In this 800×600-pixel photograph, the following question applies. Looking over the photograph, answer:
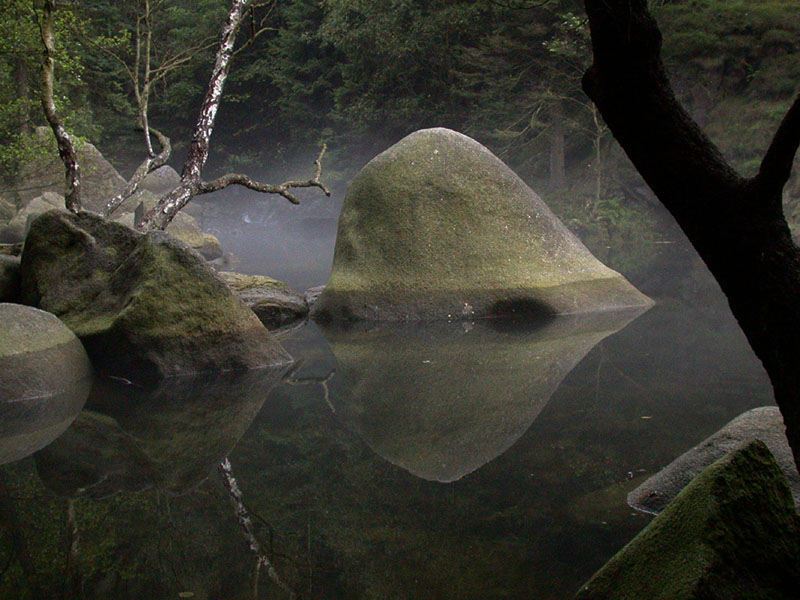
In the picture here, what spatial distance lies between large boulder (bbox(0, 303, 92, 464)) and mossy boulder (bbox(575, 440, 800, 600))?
4.20 m

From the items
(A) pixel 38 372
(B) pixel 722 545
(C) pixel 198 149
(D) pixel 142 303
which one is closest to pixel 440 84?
(C) pixel 198 149

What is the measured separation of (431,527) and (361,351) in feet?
14.8

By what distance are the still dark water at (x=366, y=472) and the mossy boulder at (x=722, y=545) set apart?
689 mm

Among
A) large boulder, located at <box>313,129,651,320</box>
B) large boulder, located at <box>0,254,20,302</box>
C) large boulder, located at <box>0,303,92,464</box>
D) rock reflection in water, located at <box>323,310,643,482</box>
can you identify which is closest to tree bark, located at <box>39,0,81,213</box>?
large boulder, located at <box>0,254,20,302</box>

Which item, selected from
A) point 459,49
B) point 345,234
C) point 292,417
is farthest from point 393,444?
point 459,49

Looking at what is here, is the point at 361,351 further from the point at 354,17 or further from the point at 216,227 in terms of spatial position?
the point at 216,227

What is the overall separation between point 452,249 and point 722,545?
7.93 m

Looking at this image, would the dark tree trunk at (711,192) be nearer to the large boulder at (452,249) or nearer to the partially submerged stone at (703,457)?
the partially submerged stone at (703,457)

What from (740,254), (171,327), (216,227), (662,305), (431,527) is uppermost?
(740,254)

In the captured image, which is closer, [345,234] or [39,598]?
[39,598]

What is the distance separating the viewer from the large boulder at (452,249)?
962cm

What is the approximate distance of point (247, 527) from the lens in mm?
3500

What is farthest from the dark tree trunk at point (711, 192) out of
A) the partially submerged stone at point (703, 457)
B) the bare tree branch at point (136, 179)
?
the bare tree branch at point (136, 179)

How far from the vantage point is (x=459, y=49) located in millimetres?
24219
